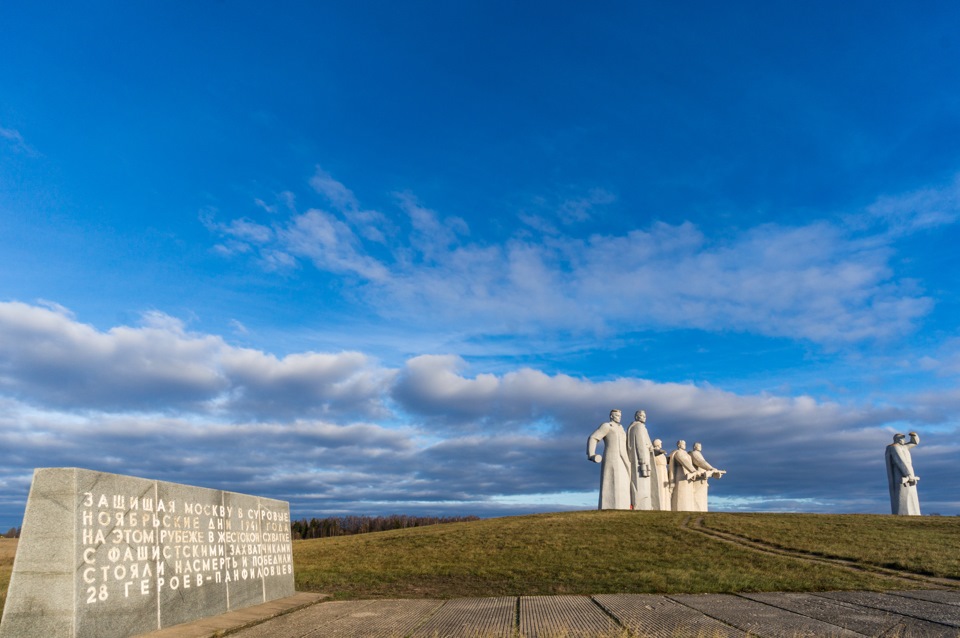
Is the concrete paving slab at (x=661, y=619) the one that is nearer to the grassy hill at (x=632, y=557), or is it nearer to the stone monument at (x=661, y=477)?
the grassy hill at (x=632, y=557)

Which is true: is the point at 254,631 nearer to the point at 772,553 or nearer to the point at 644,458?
the point at 772,553

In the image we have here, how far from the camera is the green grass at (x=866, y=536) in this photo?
15.7 meters

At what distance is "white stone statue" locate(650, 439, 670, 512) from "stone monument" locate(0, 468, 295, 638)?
24.6 m

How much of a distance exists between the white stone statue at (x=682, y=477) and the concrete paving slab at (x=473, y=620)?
82.8 ft

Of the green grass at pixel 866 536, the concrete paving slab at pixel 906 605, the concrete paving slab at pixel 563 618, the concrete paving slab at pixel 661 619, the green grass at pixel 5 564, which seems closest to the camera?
the concrete paving slab at pixel 661 619

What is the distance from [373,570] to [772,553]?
10.3m

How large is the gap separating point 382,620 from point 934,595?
28.0 feet

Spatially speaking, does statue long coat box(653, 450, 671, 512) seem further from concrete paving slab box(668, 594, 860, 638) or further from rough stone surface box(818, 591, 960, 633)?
concrete paving slab box(668, 594, 860, 638)

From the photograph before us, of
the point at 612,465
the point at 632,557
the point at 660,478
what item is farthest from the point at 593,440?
the point at 632,557

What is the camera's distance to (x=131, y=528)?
820cm

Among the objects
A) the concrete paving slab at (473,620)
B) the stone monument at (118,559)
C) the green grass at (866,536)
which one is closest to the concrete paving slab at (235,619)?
the stone monument at (118,559)

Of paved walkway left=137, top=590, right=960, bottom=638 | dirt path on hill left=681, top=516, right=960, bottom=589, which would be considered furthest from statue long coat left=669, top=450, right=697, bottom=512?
paved walkway left=137, top=590, right=960, bottom=638

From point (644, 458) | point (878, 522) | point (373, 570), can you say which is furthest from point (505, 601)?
point (644, 458)

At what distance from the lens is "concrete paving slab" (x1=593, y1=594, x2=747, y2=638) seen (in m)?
7.09
